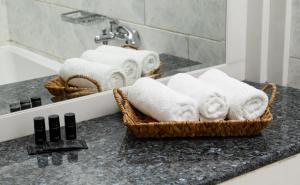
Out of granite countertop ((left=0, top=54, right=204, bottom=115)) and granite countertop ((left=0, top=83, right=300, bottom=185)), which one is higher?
granite countertop ((left=0, top=54, right=204, bottom=115))

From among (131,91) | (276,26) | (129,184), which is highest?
(276,26)

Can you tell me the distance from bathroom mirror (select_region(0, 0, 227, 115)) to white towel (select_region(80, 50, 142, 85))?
19 mm

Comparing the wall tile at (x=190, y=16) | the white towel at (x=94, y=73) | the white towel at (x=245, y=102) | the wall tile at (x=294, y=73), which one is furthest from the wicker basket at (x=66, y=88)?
the wall tile at (x=294, y=73)

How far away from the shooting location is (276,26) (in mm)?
1618

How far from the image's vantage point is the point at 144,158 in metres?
1.19

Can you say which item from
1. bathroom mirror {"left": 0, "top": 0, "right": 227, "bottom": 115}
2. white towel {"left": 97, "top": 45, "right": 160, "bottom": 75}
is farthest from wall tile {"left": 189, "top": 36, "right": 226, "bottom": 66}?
white towel {"left": 97, "top": 45, "right": 160, "bottom": 75}

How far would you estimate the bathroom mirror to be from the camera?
4.14ft

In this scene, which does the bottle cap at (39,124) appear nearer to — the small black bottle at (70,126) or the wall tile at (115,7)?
the small black bottle at (70,126)

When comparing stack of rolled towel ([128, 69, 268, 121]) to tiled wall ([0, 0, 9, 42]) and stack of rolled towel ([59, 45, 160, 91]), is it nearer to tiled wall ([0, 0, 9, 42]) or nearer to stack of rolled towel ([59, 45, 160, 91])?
stack of rolled towel ([59, 45, 160, 91])

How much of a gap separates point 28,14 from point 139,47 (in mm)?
333

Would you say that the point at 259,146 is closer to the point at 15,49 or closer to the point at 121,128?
the point at 121,128

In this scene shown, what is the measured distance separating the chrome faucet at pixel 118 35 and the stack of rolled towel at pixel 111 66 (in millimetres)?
21

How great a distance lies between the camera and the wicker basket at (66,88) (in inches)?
52.0

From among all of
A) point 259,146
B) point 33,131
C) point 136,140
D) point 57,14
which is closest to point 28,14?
point 57,14
